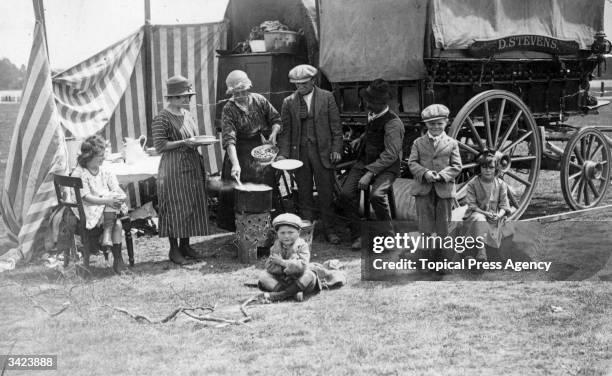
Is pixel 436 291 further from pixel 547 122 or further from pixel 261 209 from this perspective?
pixel 547 122

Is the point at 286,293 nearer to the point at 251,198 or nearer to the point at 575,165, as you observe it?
the point at 251,198

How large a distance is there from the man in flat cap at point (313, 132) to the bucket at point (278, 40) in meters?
1.79

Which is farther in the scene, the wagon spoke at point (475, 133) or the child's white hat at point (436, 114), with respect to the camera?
the wagon spoke at point (475, 133)

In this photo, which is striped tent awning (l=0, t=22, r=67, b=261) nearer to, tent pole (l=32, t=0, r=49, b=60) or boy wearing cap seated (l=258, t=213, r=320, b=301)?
tent pole (l=32, t=0, r=49, b=60)

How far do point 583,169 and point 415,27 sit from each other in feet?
9.27

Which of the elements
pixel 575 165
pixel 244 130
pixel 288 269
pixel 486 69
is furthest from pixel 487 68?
pixel 288 269

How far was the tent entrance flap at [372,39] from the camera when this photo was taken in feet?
23.2

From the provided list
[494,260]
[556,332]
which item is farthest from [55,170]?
[556,332]

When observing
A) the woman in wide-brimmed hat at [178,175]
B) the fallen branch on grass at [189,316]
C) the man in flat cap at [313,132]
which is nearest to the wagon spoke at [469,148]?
the man in flat cap at [313,132]

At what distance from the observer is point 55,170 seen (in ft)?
21.6

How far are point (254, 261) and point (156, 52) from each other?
4.33 metres

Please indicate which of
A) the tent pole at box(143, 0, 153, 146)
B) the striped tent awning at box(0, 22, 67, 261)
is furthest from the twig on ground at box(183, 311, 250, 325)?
the tent pole at box(143, 0, 153, 146)

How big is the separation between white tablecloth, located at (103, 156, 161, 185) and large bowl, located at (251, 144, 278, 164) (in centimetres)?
151

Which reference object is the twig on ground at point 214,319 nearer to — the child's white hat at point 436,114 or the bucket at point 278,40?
the child's white hat at point 436,114
